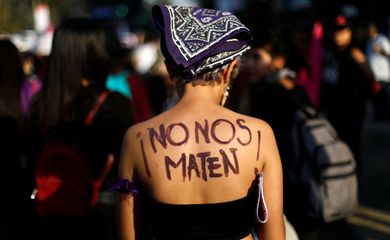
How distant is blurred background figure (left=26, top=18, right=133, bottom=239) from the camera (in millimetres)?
3339

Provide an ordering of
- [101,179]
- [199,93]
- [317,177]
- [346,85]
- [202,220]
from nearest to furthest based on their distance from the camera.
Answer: [202,220] → [199,93] → [101,179] → [317,177] → [346,85]

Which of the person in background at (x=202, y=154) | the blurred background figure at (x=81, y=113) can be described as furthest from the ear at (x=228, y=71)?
the blurred background figure at (x=81, y=113)

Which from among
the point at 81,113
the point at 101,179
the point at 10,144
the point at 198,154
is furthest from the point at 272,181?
the point at 10,144

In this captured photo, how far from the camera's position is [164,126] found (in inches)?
92.7

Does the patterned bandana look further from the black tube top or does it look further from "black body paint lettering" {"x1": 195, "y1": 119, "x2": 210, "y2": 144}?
the black tube top

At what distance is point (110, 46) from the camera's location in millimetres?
3625

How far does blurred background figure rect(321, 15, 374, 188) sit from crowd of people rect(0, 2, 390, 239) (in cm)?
118

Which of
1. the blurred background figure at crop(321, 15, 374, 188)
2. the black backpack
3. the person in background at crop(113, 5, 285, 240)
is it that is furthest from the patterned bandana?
the blurred background figure at crop(321, 15, 374, 188)

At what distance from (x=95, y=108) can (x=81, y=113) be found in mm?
75

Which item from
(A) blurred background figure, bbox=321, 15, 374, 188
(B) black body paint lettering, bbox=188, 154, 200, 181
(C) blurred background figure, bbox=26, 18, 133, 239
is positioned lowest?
(A) blurred background figure, bbox=321, 15, 374, 188

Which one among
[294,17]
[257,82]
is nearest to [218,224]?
[257,82]

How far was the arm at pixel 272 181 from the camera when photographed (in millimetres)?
2324

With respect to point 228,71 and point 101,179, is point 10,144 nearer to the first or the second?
point 101,179

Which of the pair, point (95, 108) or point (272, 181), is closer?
point (272, 181)
